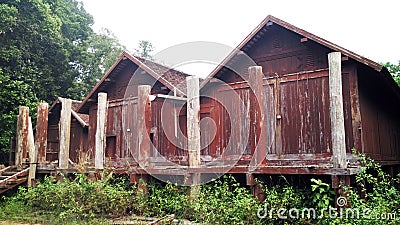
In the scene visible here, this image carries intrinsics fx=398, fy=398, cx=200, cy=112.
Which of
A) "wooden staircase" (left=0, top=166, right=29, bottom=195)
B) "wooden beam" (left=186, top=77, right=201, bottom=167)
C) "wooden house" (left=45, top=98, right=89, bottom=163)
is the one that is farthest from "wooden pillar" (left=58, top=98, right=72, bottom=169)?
"wooden house" (left=45, top=98, right=89, bottom=163)

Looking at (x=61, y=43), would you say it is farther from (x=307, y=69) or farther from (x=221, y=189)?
(x=221, y=189)

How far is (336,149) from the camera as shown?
328 inches

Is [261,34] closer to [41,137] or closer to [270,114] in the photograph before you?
[270,114]

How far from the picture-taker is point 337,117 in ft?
27.9

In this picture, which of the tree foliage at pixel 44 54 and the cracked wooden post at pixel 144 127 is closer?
the cracked wooden post at pixel 144 127

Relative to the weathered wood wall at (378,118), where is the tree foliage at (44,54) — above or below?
above

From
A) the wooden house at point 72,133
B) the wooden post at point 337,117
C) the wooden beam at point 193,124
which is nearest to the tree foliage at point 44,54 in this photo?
the wooden house at point 72,133

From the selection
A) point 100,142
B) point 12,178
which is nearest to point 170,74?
point 100,142

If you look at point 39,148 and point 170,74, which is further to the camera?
point 170,74

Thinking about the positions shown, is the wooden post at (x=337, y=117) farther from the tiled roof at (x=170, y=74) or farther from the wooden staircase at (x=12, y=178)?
the wooden staircase at (x=12, y=178)

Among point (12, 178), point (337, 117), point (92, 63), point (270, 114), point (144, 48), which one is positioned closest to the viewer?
point (337, 117)

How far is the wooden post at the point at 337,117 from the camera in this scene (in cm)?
829

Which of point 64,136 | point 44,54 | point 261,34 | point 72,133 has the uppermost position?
point 44,54

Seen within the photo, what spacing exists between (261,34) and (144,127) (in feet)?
18.2
